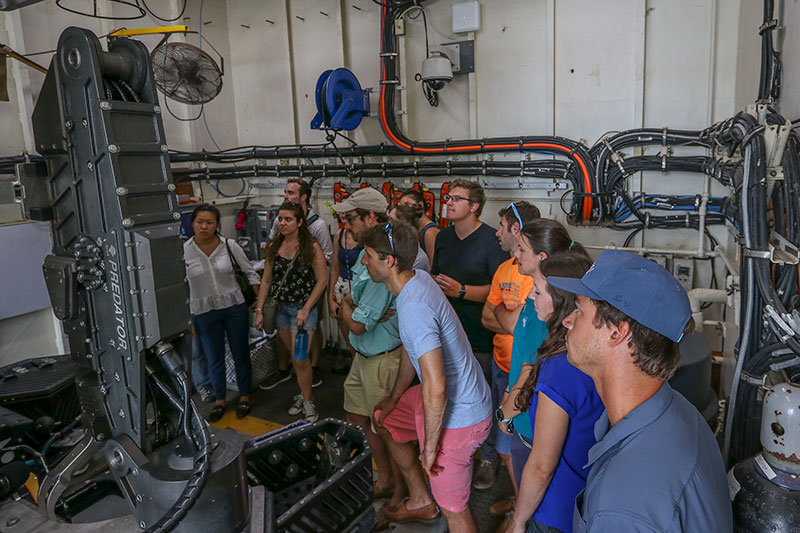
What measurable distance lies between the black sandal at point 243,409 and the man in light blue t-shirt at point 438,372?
7.63 ft

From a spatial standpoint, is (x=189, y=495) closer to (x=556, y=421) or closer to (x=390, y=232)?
(x=556, y=421)

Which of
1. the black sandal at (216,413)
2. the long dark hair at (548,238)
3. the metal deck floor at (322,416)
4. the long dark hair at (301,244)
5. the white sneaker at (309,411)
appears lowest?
the metal deck floor at (322,416)

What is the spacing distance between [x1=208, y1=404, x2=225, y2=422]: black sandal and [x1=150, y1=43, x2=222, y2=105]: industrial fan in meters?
2.55

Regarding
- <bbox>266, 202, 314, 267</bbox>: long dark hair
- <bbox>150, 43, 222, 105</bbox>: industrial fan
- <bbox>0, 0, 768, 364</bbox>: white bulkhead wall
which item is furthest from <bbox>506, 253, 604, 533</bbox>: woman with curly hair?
<bbox>150, 43, 222, 105</bbox>: industrial fan

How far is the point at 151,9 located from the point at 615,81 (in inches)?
173

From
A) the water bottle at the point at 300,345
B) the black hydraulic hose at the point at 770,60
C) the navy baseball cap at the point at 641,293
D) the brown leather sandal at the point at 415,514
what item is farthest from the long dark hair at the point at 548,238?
the water bottle at the point at 300,345

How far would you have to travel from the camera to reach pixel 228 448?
5.06 feet

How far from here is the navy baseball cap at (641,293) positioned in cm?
114

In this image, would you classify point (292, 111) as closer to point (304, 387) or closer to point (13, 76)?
point (13, 76)

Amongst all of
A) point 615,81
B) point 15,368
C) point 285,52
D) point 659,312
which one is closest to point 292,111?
point 285,52

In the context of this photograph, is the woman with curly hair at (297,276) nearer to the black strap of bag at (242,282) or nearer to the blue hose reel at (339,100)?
the black strap of bag at (242,282)

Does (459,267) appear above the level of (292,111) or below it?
below

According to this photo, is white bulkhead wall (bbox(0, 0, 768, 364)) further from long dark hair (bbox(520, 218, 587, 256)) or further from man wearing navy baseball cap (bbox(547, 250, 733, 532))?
man wearing navy baseball cap (bbox(547, 250, 733, 532))

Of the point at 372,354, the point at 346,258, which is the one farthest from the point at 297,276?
the point at 372,354
